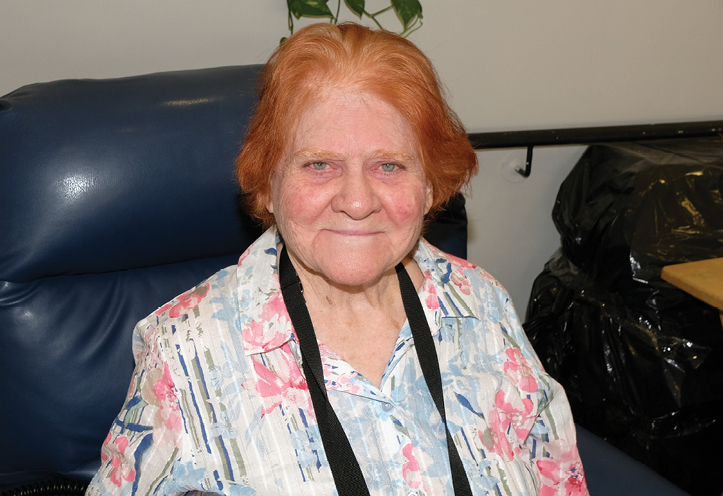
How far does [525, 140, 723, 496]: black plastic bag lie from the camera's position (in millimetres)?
1828

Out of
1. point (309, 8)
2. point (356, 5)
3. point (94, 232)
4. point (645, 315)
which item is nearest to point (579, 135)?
point (645, 315)

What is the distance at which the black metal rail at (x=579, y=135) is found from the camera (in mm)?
2105

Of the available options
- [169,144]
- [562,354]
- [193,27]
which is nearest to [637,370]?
[562,354]

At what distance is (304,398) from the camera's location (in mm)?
1123

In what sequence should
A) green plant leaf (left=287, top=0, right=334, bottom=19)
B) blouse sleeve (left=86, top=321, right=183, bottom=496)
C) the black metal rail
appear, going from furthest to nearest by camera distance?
the black metal rail < green plant leaf (left=287, top=0, right=334, bottom=19) < blouse sleeve (left=86, top=321, right=183, bottom=496)

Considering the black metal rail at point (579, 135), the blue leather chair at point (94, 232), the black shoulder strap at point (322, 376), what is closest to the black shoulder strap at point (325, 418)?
the black shoulder strap at point (322, 376)

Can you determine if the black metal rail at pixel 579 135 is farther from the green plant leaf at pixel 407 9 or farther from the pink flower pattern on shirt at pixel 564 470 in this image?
the pink flower pattern on shirt at pixel 564 470

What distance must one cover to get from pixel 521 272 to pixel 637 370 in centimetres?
63

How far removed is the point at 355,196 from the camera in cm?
108

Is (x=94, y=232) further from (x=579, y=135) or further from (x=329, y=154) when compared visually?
(x=579, y=135)

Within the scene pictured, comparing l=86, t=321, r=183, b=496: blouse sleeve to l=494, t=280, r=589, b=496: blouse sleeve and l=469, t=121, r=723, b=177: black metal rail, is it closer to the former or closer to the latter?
l=494, t=280, r=589, b=496: blouse sleeve

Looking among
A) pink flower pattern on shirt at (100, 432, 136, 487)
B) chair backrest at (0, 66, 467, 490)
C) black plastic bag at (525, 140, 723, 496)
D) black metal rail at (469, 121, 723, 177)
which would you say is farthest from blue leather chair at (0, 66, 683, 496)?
black metal rail at (469, 121, 723, 177)

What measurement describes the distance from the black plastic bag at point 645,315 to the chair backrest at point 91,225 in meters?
1.14

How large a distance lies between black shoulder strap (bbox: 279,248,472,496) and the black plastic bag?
877mm
